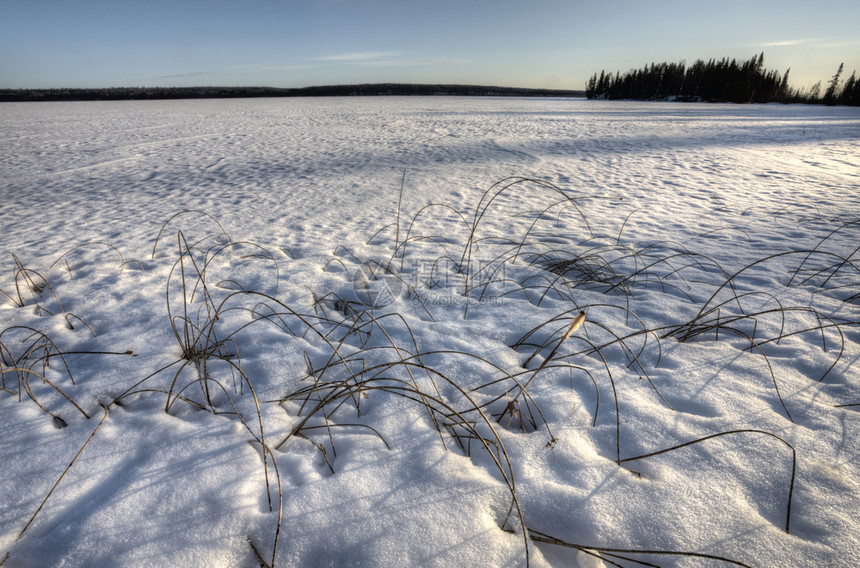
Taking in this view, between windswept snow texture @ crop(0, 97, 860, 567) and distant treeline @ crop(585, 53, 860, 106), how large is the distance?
136 feet

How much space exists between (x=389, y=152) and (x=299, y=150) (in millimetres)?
2140

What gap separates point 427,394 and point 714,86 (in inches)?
1988

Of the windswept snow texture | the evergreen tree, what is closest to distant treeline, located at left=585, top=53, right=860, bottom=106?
the evergreen tree

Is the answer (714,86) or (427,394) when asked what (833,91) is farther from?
(427,394)

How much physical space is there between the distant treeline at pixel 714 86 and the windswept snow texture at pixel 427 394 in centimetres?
4144

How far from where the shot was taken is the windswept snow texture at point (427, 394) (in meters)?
1.12

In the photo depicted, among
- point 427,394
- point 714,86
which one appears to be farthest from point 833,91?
point 427,394

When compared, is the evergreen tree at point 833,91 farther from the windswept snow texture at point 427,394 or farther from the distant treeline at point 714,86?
the windswept snow texture at point 427,394

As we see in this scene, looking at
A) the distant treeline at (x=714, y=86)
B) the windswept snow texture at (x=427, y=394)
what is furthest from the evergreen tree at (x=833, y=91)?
the windswept snow texture at (x=427, y=394)

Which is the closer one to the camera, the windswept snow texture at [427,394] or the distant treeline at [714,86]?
the windswept snow texture at [427,394]

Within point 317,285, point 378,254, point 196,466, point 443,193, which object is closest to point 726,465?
point 196,466

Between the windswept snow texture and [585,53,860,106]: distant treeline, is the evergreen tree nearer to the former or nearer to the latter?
[585,53,860,106]: distant treeline

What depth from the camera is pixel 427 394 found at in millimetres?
1717

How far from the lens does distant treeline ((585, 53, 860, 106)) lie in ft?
105
